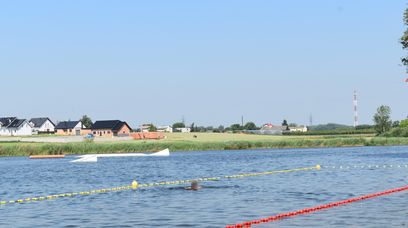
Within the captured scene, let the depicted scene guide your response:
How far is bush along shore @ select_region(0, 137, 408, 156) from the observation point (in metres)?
125

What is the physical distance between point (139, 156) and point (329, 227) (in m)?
97.0

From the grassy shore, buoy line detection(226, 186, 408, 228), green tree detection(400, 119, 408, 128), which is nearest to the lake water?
buoy line detection(226, 186, 408, 228)

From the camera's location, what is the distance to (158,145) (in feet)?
452

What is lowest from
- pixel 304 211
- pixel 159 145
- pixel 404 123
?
pixel 304 211

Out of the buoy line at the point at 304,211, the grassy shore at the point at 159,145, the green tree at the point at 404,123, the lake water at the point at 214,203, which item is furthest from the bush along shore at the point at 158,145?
the buoy line at the point at 304,211

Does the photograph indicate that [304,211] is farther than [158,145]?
No

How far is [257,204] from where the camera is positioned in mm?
40594

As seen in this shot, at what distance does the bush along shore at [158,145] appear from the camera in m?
125

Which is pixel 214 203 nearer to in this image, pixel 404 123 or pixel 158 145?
pixel 404 123

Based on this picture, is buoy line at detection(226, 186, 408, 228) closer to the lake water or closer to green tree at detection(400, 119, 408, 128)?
the lake water

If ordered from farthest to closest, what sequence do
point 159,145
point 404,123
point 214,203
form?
point 159,145 < point 404,123 < point 214,203

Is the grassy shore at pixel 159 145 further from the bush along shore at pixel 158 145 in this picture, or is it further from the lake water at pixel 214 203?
the lake water at pixel 214 203

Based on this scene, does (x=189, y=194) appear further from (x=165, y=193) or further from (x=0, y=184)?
(x=0, y=184)

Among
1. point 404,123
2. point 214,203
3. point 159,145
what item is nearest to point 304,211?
point 214,203
